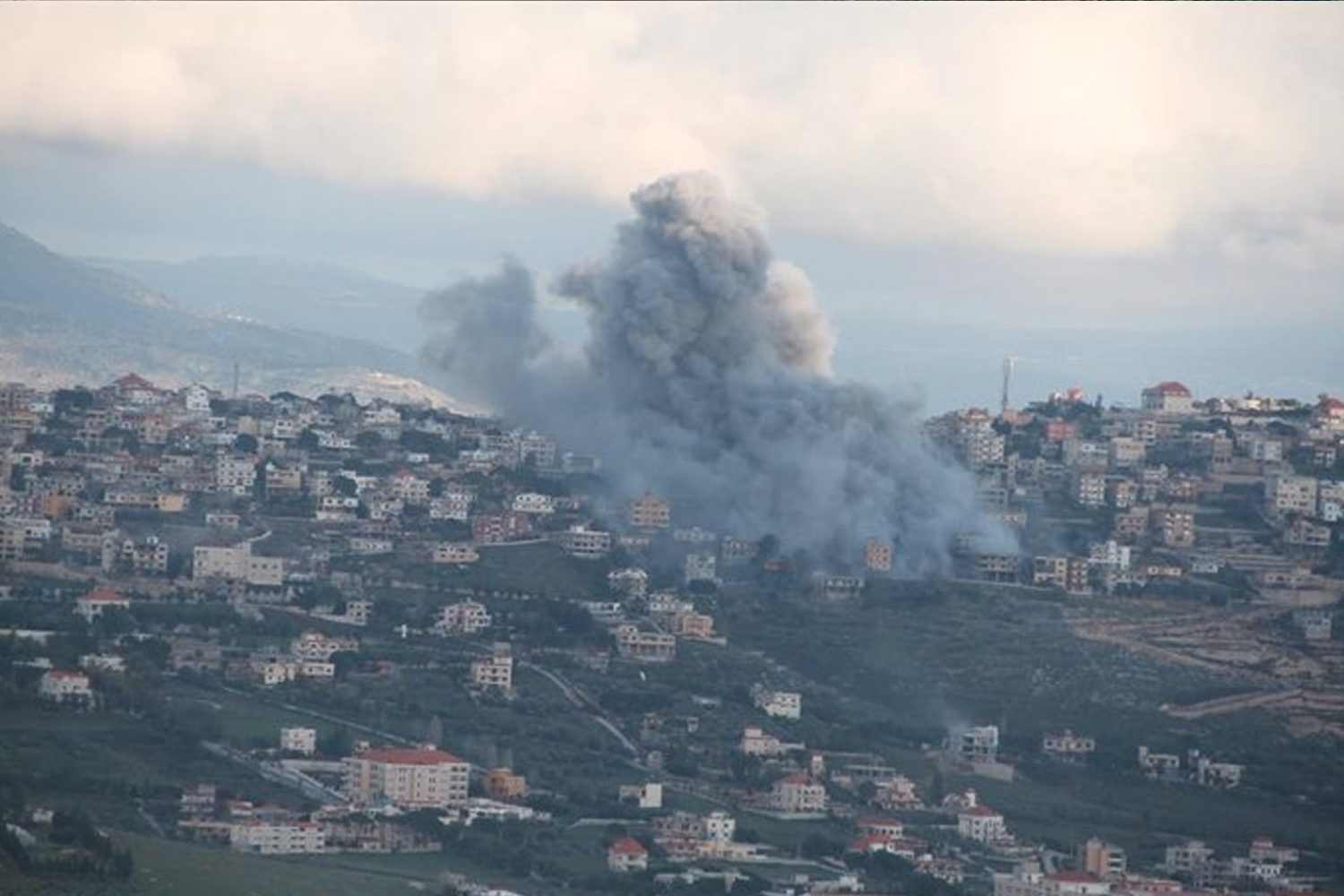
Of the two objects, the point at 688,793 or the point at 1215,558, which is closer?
the point at 688,793

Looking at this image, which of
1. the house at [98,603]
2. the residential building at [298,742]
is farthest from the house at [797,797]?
the house at [98,603]

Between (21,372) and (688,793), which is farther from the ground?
(21,372)

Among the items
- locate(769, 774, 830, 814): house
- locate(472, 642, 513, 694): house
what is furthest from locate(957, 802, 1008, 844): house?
locate(472, 642, 513, 694): house

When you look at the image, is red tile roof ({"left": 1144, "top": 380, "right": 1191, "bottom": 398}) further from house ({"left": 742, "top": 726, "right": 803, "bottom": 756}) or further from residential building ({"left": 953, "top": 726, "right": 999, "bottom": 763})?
house ({"left": 742, "top": 726, "right": 803, "bottom": 756})

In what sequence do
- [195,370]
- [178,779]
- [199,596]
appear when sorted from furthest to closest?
[195,370] < [199,596] < [178,779]

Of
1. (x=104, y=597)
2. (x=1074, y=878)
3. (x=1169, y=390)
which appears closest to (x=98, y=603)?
(x=104, y=597)

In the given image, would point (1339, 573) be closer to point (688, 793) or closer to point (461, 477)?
point (461, 477)

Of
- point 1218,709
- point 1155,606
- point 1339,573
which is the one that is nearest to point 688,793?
point 1218,709
